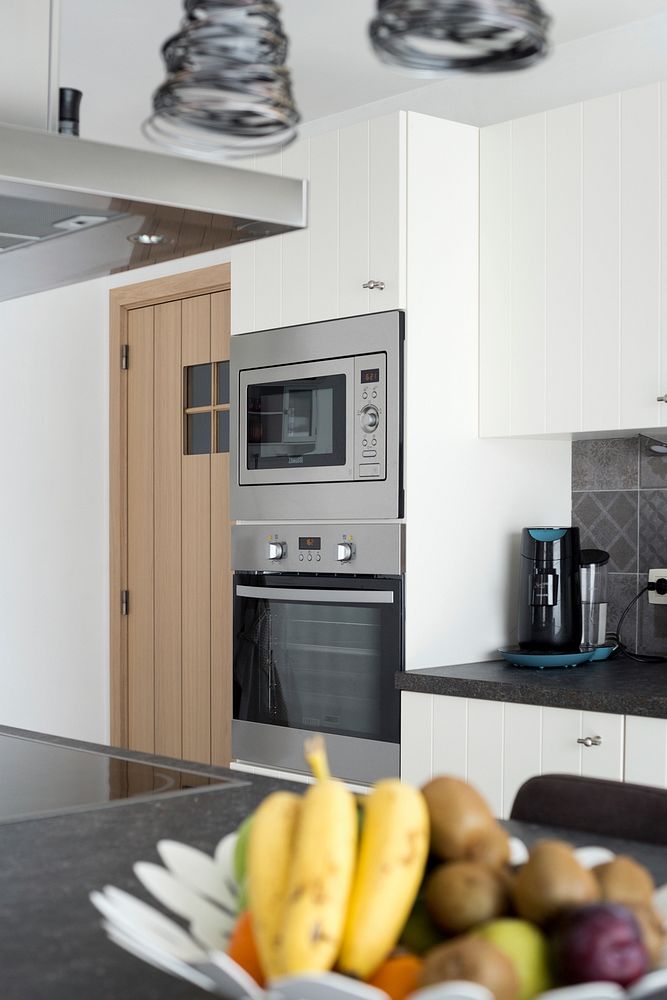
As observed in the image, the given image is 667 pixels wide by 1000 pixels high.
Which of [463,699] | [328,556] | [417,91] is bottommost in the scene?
[463,699]

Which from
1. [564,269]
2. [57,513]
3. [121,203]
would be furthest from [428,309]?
[57,513]

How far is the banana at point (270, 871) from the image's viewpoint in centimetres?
83

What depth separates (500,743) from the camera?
2.82 metres

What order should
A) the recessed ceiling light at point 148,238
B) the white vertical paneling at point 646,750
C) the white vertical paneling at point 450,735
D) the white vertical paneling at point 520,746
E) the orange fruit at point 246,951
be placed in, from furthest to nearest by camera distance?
the white vertical paneling at point 450,735
the white vertical paneling at point 520,746
the white vertical paneling at point 646,750
the recessed ceiling light at point 148,238
the orange fruit at point 246,951

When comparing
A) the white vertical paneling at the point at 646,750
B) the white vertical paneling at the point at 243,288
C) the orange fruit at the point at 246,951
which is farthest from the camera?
the white vertical paneling at the point at 243,288

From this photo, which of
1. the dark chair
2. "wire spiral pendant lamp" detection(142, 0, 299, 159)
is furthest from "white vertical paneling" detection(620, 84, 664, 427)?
"wire spiral pendant lamp" detection(142, 0, 299, 159)

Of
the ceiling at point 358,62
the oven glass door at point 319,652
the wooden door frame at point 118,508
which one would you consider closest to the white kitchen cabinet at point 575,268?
the ceiling at point 358,62

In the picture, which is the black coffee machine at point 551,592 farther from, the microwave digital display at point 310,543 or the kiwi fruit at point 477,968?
the kiwi fruit at point 477,968

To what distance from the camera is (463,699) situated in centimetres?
288

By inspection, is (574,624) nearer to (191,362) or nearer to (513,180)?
(513,180)

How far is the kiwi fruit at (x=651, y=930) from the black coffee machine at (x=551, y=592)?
7.37 feet

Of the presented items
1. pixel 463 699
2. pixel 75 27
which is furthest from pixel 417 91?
pixel 463 699

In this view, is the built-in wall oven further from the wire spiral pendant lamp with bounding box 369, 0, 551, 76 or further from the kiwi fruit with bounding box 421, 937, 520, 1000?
the kiwi fruit with bounding box 421, 937, 520, 1000

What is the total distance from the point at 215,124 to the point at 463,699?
1.85 m
